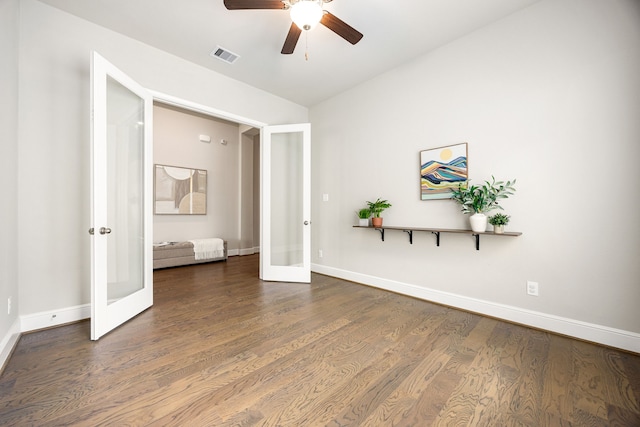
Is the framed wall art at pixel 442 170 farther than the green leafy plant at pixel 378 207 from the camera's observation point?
No

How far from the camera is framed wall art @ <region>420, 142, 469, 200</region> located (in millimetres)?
2797

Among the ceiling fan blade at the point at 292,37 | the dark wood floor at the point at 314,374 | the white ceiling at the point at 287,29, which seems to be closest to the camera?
the dark wood floor at the point at 314,374

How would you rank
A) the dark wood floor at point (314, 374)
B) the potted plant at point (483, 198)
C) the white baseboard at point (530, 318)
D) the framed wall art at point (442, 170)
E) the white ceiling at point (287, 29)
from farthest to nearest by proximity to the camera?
the framed wall art at point (442, 170)
the potted plant at point (483, 198)
the white ceiling at point (287, 29)
the white baseboard at point (530, 318)
the dark wood floor at point (314, 374)

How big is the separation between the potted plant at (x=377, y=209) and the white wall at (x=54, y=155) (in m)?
3.13

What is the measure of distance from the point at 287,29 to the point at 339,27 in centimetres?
77

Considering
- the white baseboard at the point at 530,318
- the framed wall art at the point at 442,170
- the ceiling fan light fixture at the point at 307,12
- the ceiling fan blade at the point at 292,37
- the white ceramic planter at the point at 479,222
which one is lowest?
the white baseboard at the point at 530,318

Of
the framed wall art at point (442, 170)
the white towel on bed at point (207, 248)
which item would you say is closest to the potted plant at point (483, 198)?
the framed wall art at point (442, 170)

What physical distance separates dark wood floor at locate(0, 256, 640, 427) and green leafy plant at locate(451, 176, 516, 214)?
43.8 inches

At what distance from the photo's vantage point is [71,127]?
2.46m

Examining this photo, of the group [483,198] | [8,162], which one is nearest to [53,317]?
[8,162]

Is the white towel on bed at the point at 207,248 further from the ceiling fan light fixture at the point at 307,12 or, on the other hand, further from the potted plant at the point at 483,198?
the potted plant at the point at 483,198

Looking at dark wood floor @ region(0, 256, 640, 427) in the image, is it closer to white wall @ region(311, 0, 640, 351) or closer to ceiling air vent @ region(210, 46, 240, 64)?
white wall @ region(311, 0, 640, 351)

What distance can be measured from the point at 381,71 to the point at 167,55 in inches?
105

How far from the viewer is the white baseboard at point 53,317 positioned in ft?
7.36
